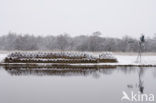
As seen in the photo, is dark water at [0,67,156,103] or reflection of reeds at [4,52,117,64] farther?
reflection of reeds at [4,52,117,64]

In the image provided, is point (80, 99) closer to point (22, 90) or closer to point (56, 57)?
point (22, 90)

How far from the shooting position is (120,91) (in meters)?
8.98

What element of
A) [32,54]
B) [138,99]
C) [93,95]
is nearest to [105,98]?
[93,95]

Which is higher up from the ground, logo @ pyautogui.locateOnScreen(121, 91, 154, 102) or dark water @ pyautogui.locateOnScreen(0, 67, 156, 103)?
dark water @ pyautogui.locateOnScreen(0, 67, 156, 103)

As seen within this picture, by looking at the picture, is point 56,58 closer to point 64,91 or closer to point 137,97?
point 64,91

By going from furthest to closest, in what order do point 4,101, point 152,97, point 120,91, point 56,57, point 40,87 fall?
point 56,57 → point 40,87 → point 120,91 → point 152,97 → point 4,101

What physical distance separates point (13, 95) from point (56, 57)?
12.6m

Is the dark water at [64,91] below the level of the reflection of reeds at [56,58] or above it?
below

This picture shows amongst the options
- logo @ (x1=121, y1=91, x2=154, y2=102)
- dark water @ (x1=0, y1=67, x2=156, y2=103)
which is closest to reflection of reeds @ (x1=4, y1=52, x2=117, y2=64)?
dark water @ (x1=0, y1=67, x2=156, y2=103)

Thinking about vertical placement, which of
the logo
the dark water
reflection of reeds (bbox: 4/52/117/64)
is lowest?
the logo

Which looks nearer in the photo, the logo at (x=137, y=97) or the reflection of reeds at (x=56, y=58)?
the logo at (x=137, y=97)

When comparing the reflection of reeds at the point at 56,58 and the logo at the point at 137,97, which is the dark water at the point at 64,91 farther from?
the reflection of reeds at the point at 56,58

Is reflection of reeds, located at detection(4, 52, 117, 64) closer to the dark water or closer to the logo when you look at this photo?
the dark water

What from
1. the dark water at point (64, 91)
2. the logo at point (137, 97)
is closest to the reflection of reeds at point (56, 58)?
the dark water at point (64, 91)
